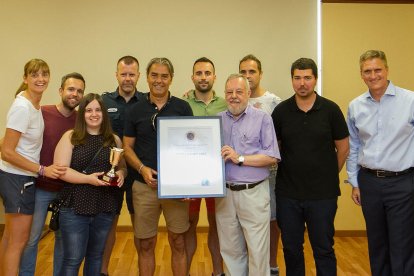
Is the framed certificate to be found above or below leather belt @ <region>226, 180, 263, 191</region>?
above

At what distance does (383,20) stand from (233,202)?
3.38 metres

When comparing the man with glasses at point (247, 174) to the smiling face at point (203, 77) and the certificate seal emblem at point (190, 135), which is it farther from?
the smiling face at point (203, 77)

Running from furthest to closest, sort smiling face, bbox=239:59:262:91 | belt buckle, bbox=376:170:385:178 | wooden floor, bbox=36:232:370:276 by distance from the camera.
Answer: wooden floor, bbox=36:232:370:276 < smiling face, bbox=239:59:262:91 < belt buckle, bbox=376:170:385:178

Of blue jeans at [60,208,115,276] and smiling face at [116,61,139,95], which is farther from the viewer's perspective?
smiling face at [116,61,139,95]

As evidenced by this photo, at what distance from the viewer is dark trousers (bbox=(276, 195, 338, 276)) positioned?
2.68 meters

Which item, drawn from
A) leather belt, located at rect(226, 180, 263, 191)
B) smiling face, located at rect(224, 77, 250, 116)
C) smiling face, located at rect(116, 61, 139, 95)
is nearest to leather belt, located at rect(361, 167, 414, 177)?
leather belt, located at rect(226, 180, 263, 191)

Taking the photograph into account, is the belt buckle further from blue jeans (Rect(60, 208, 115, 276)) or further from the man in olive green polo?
blue jeans (Rect(60, 208, 115, 276))

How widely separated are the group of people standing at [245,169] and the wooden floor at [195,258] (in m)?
0.88

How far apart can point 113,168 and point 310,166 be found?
1331mm

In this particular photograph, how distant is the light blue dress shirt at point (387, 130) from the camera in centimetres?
263

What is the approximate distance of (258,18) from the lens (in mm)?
4770

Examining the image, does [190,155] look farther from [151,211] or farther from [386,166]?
[386,166]

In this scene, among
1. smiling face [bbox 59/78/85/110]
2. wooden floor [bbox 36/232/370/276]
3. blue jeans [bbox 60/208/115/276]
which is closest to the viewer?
blue jeans [bbox 60/208/115/276]

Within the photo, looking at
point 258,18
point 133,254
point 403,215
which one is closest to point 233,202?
point 403,215
